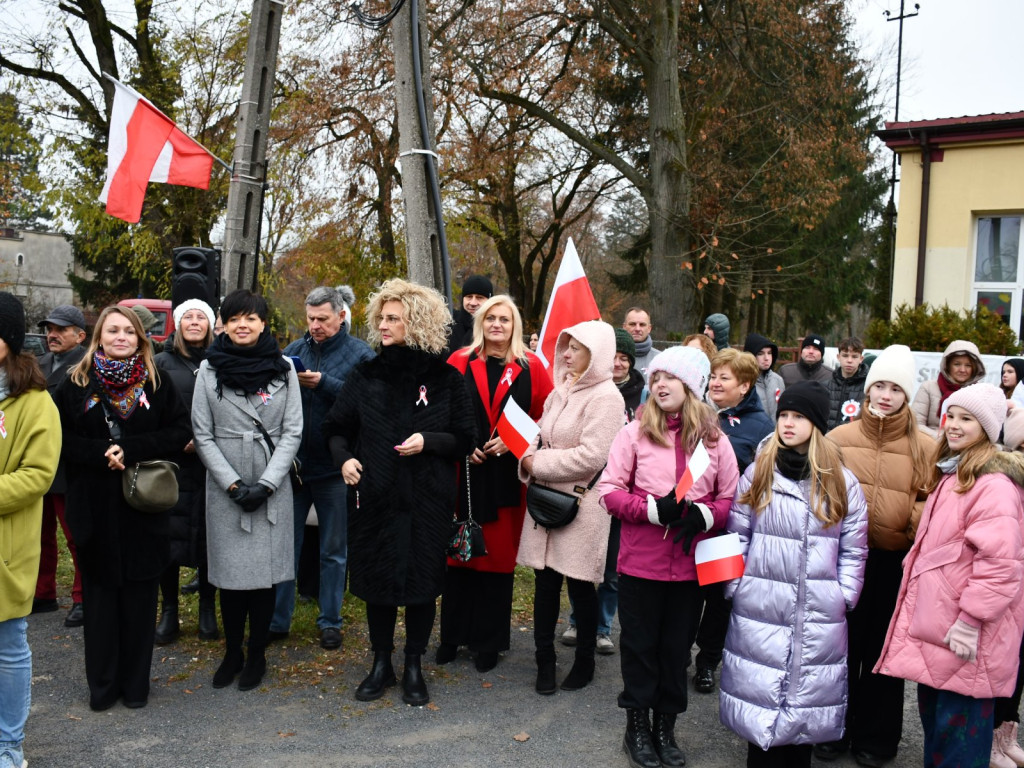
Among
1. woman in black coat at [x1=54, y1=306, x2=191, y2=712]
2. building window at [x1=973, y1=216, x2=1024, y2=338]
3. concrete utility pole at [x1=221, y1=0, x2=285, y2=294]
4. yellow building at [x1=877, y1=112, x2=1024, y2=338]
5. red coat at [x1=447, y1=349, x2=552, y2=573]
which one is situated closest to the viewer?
woman in black coat at [x1=54, y1=306, x2=191, y2=712]

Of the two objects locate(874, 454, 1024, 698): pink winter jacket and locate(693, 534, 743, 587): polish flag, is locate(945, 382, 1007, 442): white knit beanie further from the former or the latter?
locate(693, 534, 743, 587): polish flag

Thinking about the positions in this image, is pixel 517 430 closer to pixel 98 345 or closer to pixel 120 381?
pixel 120 381

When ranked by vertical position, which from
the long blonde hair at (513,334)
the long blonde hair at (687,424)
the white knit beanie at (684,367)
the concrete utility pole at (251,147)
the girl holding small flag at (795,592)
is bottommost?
the girl holding small flag at (795,592)

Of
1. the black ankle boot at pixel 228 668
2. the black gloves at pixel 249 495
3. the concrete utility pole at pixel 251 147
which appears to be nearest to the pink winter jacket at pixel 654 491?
the black gloves at pixel 249 495

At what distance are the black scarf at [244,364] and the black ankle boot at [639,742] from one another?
2486mm

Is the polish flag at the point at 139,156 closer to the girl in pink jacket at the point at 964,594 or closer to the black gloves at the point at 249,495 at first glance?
the black gloves at the point at 249,495

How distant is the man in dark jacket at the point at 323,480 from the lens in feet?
17.9

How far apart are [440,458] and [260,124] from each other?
147 inches

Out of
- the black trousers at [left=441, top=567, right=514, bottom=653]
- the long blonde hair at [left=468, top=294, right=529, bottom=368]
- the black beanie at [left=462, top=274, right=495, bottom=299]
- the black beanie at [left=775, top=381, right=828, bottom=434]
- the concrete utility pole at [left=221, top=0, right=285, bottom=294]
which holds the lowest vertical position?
the black trousers at [left=441, top=567, right=514, bottom=653]

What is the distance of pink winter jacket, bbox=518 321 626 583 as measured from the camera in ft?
15.3

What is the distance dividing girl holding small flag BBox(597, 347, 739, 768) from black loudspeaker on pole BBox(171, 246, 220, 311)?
3806 mm

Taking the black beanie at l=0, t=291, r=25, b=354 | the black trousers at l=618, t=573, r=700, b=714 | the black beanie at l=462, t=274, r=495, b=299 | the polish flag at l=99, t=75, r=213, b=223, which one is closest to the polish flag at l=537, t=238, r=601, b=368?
the black beanie at l=462, t=274, r=495, b=299

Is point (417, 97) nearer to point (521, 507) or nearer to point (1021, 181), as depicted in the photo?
point (521, 507)

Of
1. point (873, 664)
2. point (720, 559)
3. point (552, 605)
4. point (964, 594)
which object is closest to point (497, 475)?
point (552, 605)
